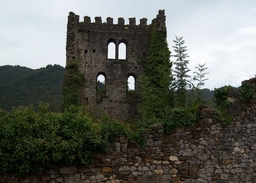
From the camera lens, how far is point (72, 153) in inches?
286

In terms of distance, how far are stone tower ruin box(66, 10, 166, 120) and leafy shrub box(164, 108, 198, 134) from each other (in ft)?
53.2

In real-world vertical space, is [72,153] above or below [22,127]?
below

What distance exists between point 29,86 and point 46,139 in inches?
1140

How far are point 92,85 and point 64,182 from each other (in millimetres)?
17777

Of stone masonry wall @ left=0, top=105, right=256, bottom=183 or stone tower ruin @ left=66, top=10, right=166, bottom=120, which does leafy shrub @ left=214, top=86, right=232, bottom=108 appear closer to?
stone masonry wall @ left=0, top=105, right=256, bottom=183

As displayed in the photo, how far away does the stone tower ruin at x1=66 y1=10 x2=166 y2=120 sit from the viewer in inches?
972

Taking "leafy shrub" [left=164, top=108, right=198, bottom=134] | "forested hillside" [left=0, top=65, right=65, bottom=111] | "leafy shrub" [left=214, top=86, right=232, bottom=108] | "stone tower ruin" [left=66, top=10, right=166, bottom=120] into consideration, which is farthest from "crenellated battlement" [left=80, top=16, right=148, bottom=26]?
"leafy shrub" [left=164, top=108, right=198, bottom=134]

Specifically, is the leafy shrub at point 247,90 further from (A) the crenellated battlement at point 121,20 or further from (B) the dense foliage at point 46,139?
(A) the crenellated battlement at point 121,20

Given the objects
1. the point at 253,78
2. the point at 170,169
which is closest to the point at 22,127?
the point at 170,169

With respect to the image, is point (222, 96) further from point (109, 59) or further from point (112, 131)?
point (109, 59)

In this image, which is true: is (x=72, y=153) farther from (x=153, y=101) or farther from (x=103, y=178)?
(x=153, y=101)

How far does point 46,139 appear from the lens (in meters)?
7.11

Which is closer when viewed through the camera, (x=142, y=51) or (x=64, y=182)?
(x=64, y=182)

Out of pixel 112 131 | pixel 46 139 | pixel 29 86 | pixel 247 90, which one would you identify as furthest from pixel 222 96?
pixel 29 86
